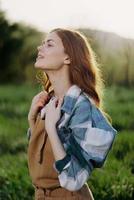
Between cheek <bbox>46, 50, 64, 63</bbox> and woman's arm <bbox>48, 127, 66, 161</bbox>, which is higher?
cheek <bbox>46, 50, 64, 63</bbox>

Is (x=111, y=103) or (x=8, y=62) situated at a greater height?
(x=111, y=103)

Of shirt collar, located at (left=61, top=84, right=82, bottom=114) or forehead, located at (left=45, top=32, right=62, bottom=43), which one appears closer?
shirt collar, located at (left=61, top=84, right=82, bottom=114)

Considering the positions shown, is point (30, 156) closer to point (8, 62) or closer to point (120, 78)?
point (120, 78)

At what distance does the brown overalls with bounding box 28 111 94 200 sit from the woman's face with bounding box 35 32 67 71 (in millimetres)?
296

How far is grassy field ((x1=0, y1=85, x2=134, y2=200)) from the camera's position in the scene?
631 centimetres

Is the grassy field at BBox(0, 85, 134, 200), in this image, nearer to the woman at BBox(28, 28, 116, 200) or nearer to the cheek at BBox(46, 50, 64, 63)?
the woman at BBox(28, 28, 116, 200)

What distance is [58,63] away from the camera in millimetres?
4109

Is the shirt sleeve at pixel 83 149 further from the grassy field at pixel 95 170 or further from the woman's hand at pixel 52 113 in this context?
the grassy field at pixel 95 170

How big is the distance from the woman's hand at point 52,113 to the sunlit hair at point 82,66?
0.43 ft

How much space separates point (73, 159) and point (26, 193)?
8.14 ft

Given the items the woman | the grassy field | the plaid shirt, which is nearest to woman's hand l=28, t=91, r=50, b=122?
the woman

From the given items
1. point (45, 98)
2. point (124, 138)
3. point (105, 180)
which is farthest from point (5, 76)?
point (45, 98)

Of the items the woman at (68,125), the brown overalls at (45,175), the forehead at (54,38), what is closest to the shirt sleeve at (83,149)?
the woman at (68,125)

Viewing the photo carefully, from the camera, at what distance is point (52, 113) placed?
13.3 feet
